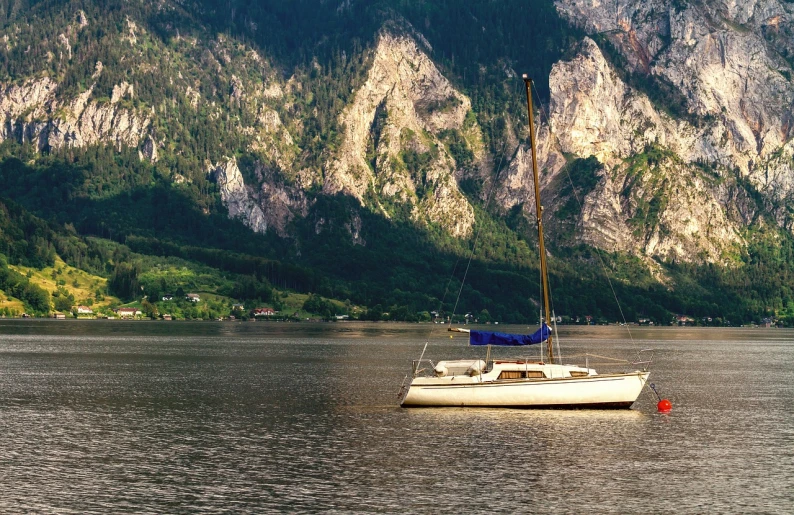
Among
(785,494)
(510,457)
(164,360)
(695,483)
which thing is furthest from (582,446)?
(164,360)

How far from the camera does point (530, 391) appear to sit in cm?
11300

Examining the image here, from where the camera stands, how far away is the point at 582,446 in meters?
92.3

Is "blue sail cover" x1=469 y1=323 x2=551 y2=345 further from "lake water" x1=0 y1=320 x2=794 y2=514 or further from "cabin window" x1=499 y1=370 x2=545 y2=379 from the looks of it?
"lake water" x1=0 y1=320 x2=794 y2=514

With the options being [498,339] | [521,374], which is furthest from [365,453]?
[498,339]

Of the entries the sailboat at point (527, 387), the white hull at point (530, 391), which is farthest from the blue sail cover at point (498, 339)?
the white hull at point (530, 391)

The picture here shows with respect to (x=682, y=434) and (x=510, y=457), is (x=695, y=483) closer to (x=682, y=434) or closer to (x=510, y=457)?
(x=510, y=457)

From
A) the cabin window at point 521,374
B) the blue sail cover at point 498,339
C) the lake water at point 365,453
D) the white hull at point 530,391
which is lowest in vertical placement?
the lake water at point 365,453

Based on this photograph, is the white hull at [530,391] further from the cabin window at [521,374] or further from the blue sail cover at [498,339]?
the blue sail cover at [498,339]

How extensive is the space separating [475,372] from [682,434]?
2395 centimetres

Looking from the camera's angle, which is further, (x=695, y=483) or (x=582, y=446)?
(x=582, y=446)

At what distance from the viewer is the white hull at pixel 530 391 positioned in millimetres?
112938

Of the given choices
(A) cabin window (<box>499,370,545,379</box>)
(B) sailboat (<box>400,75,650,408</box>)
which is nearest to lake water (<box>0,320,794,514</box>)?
(B) sailboat (<box>400,75,650,408</box>)

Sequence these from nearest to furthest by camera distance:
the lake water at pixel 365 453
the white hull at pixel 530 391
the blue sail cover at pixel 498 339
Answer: the lake water at pixel 365 453, the white hull at pixel 530 391, the blue sail cover at pixel 498 339

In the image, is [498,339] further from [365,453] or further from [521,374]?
[365,453]
